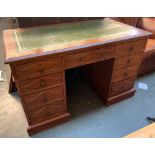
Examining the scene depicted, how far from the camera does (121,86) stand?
1758 millimetres

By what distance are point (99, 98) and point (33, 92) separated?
937mm

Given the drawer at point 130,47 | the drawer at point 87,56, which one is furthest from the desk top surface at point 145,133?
the drawer at point 130,47

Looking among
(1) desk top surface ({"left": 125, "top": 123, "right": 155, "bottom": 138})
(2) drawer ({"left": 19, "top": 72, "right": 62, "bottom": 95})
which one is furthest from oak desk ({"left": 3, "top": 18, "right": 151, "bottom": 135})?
(1) desk top surface ({"left": 125, "top": 123, "right": 155, "bottom": 138})

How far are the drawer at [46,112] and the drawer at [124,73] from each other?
63 centimetres

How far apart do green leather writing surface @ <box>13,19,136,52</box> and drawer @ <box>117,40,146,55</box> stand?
99mm

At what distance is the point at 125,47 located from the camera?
1.44m

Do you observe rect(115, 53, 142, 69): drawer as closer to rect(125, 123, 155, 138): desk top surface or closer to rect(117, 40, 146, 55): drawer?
rect(117, 40, 146, 55): drawer

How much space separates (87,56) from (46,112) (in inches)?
26.1

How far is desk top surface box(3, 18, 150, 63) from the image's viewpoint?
1124 mm

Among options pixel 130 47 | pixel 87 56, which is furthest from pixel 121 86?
pixel 87 56

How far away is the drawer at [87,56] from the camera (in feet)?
4.01

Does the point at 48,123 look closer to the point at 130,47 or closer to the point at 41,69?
the point at 41,69

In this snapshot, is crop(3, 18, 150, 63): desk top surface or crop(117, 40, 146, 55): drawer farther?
crop(117, 40, 146, 55): drawer
